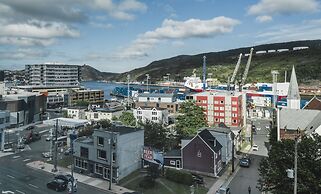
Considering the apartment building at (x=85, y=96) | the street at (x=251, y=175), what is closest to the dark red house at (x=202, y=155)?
the street at (x=251, y=175)

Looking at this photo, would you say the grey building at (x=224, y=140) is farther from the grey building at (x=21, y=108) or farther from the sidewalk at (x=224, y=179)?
the grey building at (x=21, y=108)

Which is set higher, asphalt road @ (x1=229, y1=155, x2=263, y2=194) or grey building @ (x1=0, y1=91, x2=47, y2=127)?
grey building @ (x1=0, y1=91, x2=47, y2=127)

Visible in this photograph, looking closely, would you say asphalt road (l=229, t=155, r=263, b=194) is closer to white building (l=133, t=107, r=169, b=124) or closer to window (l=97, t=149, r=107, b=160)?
window (l=97, t=149, r=107, b=160)

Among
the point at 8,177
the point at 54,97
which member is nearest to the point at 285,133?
the point at 8,177

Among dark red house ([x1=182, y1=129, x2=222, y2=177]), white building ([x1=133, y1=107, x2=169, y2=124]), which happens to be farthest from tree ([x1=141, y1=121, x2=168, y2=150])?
white building ([x1=133, y1=107, x2=169, y2=124])

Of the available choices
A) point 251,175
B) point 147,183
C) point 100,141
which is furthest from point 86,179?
point 251,175

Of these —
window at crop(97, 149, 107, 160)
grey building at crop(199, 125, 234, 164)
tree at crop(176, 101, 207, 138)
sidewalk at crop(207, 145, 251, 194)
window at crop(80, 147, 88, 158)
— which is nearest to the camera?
sidewalk at crop(207, 145, 251, 194)

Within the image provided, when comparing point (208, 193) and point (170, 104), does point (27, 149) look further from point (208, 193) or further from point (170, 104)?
point (170, 104)
